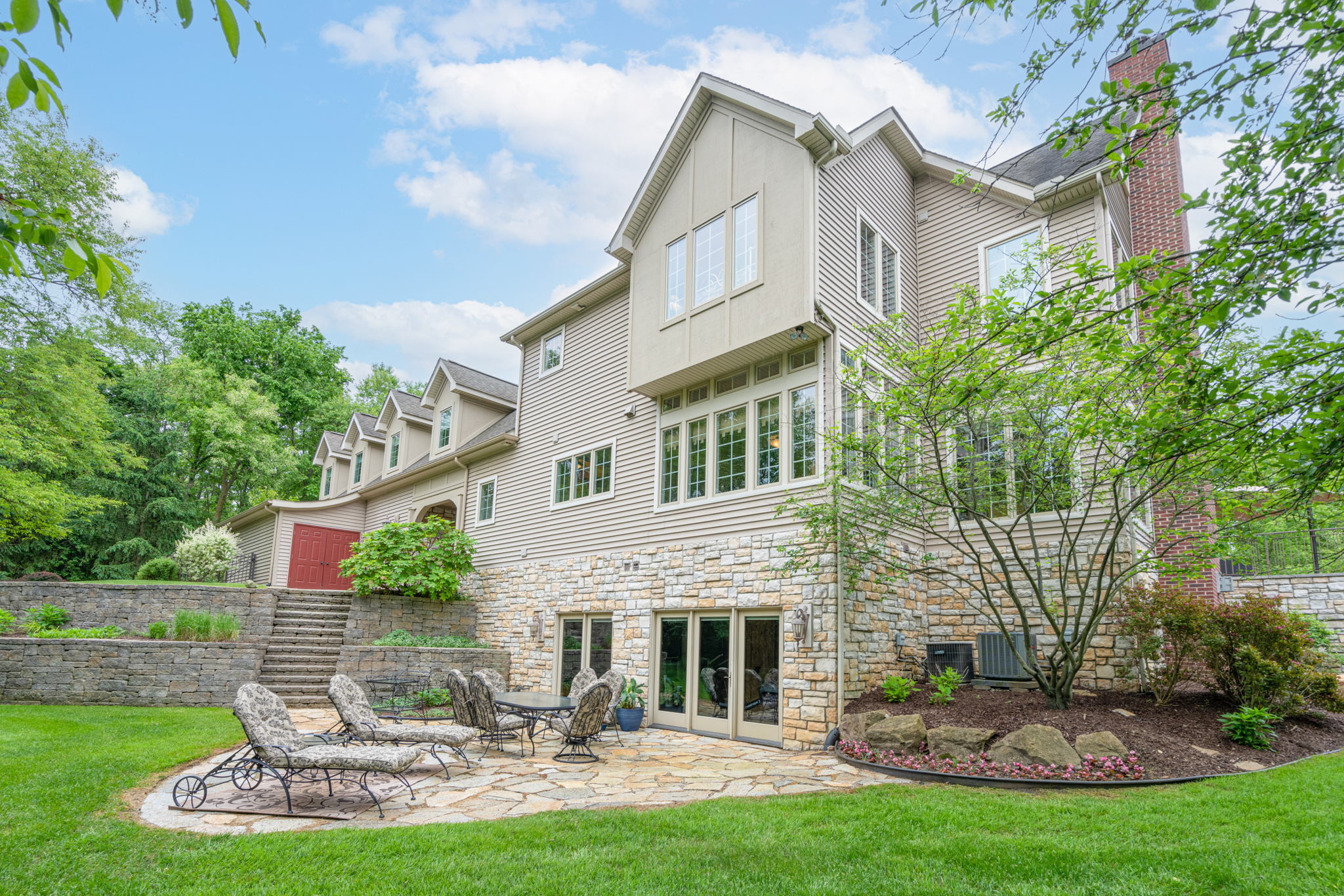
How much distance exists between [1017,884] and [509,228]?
42.4 meters

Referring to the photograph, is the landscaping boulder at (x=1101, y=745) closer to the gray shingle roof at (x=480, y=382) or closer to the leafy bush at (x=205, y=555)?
the gray shingle roof at (x=480, y=382)

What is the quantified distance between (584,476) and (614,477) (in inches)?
43.6

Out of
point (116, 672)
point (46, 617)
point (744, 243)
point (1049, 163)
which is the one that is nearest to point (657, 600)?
point (744, 243)

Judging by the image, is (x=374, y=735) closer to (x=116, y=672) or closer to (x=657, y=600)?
(x=657, y=600)

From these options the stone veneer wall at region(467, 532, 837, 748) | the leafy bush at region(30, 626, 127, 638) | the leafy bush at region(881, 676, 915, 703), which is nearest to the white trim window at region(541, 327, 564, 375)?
the stone veneer wall at region(467, 532, 837, 748)

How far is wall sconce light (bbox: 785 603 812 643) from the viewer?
32.0 feet

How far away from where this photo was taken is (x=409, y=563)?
51.1ft

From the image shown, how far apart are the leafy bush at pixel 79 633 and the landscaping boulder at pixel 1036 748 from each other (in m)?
14.2

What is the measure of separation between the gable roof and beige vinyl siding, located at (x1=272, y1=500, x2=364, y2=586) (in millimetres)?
14113

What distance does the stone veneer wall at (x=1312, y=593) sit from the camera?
12.5 metres

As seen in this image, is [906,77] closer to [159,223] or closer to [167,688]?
[167,688]

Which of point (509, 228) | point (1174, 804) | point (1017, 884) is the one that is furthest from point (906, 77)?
point (509, 228)

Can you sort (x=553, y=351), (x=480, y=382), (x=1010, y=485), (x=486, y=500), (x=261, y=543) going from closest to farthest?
(x=1010, y=485), (x=553, y=351), (x=486, y=500), (x=480, y=382), (x=261, y=543)

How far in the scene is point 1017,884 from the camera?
4277 millimetres
